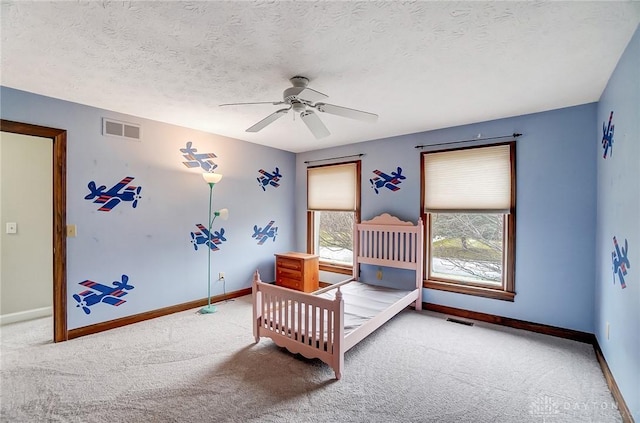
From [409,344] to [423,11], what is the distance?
2.83 meters

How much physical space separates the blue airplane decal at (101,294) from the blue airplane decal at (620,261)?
15.0 ft

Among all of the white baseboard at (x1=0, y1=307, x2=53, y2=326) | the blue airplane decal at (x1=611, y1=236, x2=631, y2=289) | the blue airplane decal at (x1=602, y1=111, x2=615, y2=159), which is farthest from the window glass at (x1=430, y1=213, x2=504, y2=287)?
the white baseboard at (x1=0, y1=307, x2=53, y2=326)

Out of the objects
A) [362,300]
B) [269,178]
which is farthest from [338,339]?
[269,178]

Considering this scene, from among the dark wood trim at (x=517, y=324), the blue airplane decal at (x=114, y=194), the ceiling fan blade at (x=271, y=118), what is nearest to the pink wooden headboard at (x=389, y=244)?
the dark wood trim at (x=517, y=324)

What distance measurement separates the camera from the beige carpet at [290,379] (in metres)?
1.94

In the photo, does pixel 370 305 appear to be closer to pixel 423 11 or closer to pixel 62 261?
pixel 423 11

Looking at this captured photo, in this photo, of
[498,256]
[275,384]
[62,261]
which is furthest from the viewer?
[498,256]

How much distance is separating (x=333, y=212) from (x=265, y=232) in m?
1.24

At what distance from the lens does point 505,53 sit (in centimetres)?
200

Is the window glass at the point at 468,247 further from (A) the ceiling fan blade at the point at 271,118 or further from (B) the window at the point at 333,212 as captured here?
(A) the ceiling fan blade at the point at 271,118

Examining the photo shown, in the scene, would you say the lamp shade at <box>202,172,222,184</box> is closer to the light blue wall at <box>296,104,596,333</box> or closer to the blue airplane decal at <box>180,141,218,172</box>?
the blue airplane decal at <box>180,141,218,172</box>

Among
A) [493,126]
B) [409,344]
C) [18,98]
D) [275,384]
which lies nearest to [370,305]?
[409,344]

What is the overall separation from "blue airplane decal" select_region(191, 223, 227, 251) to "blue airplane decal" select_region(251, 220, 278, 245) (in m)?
0.59

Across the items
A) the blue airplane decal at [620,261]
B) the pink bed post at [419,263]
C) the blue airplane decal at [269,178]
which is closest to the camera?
the blue airplane decal at [620,261]
